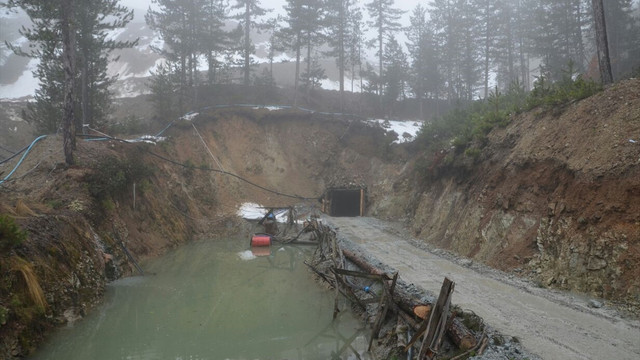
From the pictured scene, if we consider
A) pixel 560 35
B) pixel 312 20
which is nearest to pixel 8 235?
pixel 312 20

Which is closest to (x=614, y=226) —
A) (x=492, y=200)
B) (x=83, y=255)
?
(x=492, y=200)

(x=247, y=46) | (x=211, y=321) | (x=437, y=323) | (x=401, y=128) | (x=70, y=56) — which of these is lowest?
(x=211, y=321)

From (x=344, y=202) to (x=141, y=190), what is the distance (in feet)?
51.9

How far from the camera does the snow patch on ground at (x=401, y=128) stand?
107 feet

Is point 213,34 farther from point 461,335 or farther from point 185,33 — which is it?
point 461,335

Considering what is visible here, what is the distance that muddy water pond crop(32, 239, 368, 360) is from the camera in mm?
8273

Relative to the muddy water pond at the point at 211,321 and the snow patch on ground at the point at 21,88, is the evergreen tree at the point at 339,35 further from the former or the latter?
the snow patch on ground at the point at 21,88

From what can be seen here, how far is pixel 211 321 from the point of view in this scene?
1012cm

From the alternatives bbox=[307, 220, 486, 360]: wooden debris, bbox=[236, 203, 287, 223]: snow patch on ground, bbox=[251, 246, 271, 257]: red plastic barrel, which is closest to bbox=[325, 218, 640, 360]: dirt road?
bbox=[307, 220, 486, 360]: wooden debris

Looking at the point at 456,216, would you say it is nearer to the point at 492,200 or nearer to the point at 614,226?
the point at 492,200

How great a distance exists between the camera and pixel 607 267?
337 inches

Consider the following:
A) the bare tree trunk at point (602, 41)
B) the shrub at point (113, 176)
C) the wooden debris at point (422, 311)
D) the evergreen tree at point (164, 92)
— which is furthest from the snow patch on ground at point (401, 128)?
the wooden debris at point (422, 311)

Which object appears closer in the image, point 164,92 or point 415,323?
point 415,323

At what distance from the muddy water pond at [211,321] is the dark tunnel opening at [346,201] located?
13794 mm
